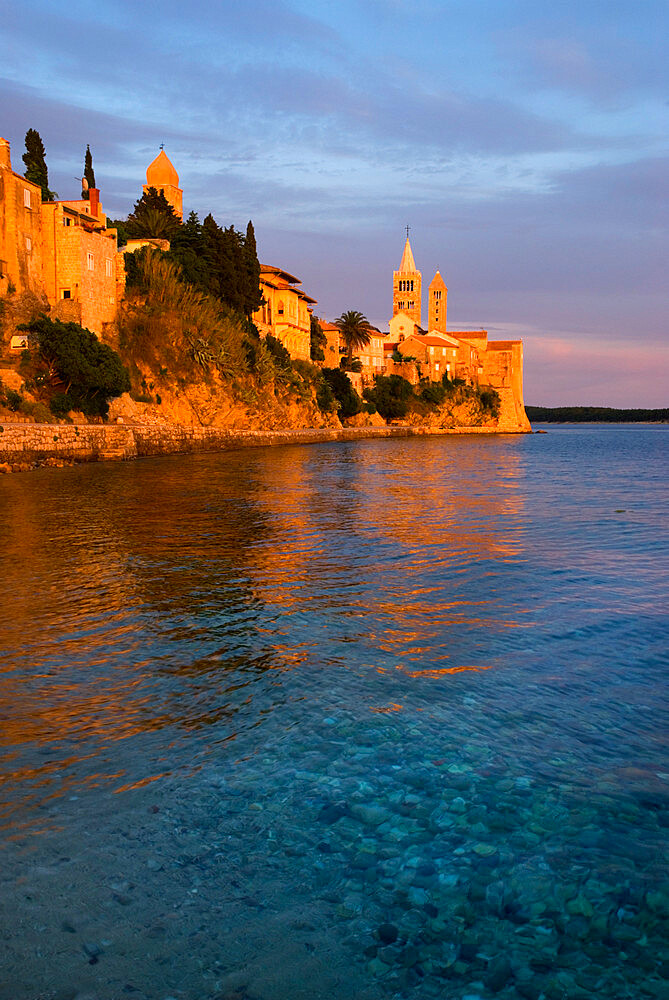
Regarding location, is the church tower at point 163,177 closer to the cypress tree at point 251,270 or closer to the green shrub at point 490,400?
the cypress tree at point 251,270

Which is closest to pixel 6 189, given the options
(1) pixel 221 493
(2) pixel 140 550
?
(1) pixel 221 493

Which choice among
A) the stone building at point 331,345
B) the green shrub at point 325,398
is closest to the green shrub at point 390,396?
the stone building at point 331,345

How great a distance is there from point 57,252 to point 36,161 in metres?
8.14

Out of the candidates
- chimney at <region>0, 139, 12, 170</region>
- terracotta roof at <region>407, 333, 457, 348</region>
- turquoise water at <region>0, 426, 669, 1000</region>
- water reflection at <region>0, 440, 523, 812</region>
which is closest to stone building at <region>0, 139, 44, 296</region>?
chimney at <region>0, 139, 12, 170</region>

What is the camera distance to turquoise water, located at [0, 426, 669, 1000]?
8.75ft

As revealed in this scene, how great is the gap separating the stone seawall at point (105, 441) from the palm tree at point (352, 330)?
32440 mm

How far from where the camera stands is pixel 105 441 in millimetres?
29438

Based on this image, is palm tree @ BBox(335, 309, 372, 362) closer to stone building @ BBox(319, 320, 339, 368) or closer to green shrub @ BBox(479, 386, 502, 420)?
stone building @ BBox(319, 320, 339, 368)

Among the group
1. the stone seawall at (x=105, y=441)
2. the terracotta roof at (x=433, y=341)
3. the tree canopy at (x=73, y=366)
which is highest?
the terracotta roof at (x=433, y=341)

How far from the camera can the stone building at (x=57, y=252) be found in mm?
33250

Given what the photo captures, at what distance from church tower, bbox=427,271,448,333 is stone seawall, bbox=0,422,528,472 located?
6874cm

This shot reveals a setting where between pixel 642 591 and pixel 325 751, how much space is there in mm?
5361

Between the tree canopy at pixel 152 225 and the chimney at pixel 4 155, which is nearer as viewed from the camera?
the chimney at pixel 4 155

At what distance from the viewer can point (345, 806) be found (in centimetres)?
367
